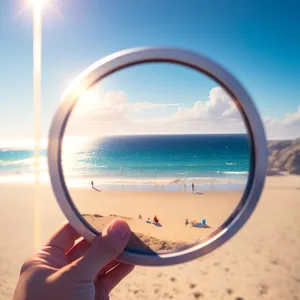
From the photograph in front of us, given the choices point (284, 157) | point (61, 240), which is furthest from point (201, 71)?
point (284, 157)

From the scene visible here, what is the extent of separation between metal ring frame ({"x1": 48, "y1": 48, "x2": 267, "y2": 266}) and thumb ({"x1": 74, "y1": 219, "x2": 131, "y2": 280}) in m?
0.12

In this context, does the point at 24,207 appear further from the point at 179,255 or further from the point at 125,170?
the point at 179,255

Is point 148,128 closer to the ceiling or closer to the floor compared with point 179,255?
Answer: closer to the ceiling

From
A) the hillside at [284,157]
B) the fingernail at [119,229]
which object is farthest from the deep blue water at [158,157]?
the hillside at [284,157]

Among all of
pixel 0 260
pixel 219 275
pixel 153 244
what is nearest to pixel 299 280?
pixel 219 275

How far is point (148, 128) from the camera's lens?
98.0 inches

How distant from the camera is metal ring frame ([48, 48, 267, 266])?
1342 mm

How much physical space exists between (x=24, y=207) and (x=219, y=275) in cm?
650

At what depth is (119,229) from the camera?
4.87 feet

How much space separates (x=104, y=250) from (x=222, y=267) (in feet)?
12.8

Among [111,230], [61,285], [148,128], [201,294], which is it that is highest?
[148,128]

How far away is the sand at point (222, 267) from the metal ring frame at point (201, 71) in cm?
310

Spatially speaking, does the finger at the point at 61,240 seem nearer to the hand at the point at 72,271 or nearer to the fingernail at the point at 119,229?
the hand at the point at 72,271

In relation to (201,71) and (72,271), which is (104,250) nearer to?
(72,271)
